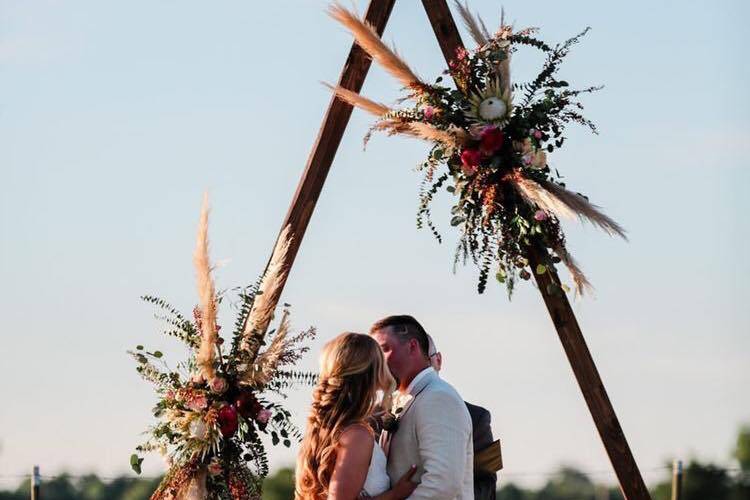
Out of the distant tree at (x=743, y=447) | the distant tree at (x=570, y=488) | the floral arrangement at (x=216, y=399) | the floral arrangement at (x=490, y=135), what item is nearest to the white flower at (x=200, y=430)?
the floral arrangement at (x=216, y=399)

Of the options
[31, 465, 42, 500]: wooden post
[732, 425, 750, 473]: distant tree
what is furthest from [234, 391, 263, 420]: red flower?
[732, 425, 750, 473]: distant tree

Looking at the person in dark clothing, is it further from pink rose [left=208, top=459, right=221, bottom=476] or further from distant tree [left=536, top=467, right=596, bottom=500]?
distant tree [left=536, top=467, right=596, bottom=500]

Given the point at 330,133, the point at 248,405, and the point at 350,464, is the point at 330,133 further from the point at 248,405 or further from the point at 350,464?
the point at 350,464

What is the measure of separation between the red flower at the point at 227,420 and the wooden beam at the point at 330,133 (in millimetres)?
958

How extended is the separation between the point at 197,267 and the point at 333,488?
156cm

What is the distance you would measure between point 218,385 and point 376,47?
5.55ft

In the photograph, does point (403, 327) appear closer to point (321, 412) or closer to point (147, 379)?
point (321, 412)

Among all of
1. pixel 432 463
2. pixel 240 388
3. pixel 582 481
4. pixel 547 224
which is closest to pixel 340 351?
pixel 432 463

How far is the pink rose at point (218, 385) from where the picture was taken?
6.34 m

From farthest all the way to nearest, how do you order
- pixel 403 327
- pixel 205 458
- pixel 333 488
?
pixel 205 458 < pixel 403 327 < pixel 333 488

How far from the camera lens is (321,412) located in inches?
210

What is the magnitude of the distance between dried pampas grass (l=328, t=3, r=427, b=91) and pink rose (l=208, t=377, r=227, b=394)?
1617 mm

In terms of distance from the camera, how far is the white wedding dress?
545 centimetres

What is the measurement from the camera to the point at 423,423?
18.2 feet
